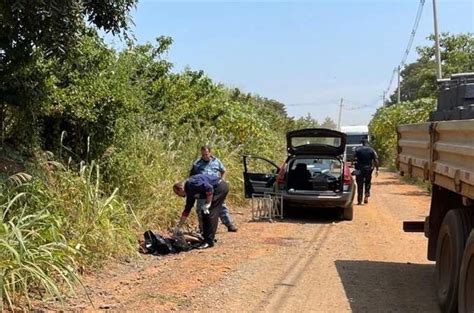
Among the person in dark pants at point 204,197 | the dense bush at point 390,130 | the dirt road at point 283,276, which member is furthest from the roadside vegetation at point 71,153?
the dense bush at point 390,130

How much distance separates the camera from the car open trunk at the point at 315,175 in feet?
39.7

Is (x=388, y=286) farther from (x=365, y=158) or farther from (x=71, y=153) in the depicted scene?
(x=365, y=158)

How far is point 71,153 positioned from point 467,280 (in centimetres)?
659

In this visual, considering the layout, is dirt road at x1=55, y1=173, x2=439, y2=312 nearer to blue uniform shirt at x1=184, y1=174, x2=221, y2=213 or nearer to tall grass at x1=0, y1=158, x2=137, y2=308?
tall grass at x1=0, y1=158, x2=137, y2=308

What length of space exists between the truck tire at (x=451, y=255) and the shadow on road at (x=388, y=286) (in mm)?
298

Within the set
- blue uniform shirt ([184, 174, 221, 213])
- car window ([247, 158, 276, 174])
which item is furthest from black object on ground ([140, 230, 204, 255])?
car window ([247, 158, 276, 174])

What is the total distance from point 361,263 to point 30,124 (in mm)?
5014

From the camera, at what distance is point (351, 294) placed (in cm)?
639

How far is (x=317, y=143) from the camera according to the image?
12625 millimetres

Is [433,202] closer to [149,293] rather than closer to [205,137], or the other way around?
[149,293]

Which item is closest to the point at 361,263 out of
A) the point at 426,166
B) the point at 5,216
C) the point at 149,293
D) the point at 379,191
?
the point at 426,166

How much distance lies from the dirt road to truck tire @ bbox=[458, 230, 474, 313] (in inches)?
43.8

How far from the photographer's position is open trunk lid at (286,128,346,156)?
12.2 m

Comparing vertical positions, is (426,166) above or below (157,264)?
above
